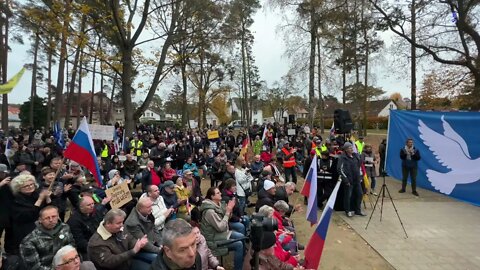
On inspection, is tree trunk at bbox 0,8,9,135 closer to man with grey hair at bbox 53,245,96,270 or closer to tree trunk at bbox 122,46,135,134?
tree trunk at bbox 122,46,135,134

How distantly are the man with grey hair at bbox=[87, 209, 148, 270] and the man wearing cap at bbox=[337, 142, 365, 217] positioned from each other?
19.1 ft

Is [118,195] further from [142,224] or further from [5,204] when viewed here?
[5,204]

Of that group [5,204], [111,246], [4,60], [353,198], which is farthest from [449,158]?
[4,60]

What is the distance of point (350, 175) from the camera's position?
8.54 metres

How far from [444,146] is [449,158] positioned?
0.42 meters

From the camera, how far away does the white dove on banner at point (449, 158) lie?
977 cm

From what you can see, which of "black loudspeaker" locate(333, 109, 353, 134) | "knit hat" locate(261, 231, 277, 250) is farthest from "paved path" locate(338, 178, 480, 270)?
"knit hat" locate(261, 231, 277, 250)

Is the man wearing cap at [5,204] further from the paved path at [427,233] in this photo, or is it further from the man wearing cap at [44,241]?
the paved path at [427,233]

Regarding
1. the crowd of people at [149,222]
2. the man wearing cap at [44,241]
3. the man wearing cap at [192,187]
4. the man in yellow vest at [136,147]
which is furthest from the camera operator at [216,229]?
the man in yellow vest at [136,147]

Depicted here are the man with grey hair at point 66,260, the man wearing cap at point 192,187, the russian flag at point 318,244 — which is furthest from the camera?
the man wearing cap at point 192,187

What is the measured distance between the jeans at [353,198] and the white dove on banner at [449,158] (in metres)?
3.60

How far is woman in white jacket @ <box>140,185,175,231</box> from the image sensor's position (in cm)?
541

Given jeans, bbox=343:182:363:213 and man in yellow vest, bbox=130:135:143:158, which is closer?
jeans, bbox=343:182:363:213

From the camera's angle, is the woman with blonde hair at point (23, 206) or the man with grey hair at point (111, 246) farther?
the woman with blonde hair at point (23, 206)
